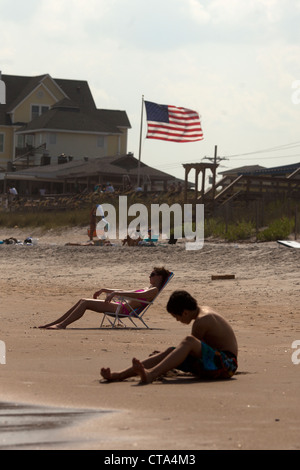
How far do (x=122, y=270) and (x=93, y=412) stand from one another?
15425 mm

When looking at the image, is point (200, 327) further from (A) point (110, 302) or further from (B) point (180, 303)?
(A) point (110, 302)

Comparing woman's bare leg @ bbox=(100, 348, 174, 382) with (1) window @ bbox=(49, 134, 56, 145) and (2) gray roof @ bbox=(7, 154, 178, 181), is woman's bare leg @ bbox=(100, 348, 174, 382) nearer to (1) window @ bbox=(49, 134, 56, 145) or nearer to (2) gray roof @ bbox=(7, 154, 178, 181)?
(2) gray roof @ bbox=(7, 154, 178, 181)

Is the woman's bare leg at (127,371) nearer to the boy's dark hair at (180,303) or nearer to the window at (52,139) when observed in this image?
the boy's dark hair at (180,303)

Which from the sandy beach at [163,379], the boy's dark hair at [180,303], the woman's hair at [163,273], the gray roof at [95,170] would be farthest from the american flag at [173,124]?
the boy's dark hair at [180,303]

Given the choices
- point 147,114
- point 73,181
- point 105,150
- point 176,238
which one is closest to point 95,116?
point 105,150

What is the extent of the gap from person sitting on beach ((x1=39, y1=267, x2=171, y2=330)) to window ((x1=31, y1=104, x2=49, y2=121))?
55.2 meters

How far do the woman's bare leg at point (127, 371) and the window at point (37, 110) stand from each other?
59.2m

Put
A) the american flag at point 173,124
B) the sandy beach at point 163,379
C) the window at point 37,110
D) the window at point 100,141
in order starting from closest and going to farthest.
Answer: the sandy beach at point 163,379 < the american flag at point 173,124 < the window at point 100,141 < the window at point 37,110

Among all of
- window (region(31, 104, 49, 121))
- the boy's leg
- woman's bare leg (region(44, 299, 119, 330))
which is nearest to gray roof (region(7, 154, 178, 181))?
window (region(31, 104, 49, 121))

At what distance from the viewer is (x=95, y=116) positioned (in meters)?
65.4

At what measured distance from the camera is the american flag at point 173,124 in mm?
35531

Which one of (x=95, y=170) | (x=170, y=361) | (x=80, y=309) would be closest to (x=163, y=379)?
(x=170, y=361)
